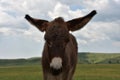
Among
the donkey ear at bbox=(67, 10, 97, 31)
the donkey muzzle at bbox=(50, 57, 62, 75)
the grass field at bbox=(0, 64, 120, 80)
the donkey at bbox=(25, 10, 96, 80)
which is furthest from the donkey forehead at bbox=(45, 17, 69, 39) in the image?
the grass field at bbox=(0, 64, 120, 80)

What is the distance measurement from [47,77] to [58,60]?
1.56 metres

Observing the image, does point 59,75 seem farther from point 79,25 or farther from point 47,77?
point 79,25

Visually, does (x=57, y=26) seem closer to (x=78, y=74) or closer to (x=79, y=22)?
(x=79, y=22)

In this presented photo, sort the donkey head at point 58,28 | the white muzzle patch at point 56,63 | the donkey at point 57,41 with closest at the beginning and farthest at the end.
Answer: the white muzzle patch at point 56,63 < the donkey at point 57,41 < the donkey head at point 58,28

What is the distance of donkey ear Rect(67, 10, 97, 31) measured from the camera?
11414 mm

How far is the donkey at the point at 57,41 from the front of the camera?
34.4 feet

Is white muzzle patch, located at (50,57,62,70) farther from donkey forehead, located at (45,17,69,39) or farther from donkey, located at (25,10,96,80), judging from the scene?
donkey forehead, located at (45,17,69,39)

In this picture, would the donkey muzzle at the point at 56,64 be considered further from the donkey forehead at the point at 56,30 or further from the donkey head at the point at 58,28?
the donkey forehead at the point at 56,30

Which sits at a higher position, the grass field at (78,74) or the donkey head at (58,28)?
the donkey head at (58,28)

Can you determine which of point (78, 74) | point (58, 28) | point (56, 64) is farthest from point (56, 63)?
point (78, 74)

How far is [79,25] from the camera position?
37.6 feet

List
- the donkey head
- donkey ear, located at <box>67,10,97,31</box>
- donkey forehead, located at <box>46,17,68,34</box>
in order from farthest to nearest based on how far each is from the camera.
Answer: donkey ear, located at <box>67,10,97,31</box>
donkey forehead, located at <box>46,17,68,34</box>
the donkey head

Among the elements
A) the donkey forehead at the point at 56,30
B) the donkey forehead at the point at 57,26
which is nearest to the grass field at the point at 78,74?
the donkey forehead at the point at 57,26

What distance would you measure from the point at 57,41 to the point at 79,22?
1256 mm
